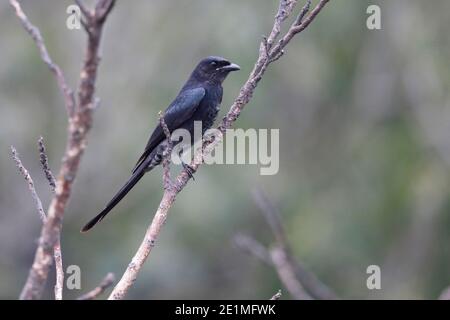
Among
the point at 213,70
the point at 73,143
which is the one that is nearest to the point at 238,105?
the point at 213,70

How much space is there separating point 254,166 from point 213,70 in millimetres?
3270

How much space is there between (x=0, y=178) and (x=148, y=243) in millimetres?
8258

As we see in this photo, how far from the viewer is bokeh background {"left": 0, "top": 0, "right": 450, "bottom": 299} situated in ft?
26.8

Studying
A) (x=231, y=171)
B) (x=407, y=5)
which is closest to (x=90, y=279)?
(x=231, y=171)

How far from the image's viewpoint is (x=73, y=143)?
1812 mm

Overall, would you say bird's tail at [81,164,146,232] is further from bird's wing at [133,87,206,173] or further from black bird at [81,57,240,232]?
bird's wing at [133,87,206,173]

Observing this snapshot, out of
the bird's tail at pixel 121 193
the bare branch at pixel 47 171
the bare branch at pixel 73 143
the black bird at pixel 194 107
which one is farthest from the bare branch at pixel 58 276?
the black bird at pixel 194 107

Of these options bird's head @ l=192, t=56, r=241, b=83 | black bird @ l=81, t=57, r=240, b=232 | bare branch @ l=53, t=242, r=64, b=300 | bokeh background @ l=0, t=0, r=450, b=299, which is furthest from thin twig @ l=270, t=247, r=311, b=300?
bokeh background @ l=0, t=0, r=450, b=299

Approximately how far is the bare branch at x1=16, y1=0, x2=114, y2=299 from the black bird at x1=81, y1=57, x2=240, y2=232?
3.45m

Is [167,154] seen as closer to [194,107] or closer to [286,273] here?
[286,273]

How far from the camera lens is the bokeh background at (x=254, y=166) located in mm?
8156
